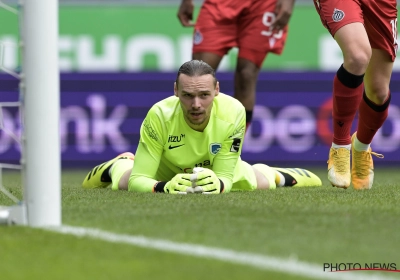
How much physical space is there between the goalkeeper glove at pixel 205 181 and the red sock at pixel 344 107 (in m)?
0.82

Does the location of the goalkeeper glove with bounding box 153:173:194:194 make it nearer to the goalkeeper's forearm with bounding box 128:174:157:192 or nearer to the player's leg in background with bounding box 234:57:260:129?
the goalkeeper's forearm with bounding box 128:174:157:192

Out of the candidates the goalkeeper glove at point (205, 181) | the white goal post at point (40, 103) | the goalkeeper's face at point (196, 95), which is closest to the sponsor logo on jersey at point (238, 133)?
the goalkeeper's face at point (196, 95)

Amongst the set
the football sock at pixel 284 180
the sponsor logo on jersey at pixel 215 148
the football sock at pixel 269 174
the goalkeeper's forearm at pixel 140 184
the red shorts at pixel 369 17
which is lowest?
the football sock at pixel 284 180

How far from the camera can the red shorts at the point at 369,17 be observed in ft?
17.7

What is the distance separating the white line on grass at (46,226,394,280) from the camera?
8.89 feet

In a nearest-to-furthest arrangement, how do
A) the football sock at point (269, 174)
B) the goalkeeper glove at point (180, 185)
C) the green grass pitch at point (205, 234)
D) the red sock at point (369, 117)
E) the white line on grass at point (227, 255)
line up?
the white line on grass at point (227, 255)
the green grass pitch at point (205, 234)
the goalkeeper glove at point (180, 185)
the red sock at point (369, 117)
the football sock at point (269, 174)

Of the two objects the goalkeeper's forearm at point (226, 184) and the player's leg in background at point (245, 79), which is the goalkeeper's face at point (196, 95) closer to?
the goalkeeper's forearm at point (226, 184)

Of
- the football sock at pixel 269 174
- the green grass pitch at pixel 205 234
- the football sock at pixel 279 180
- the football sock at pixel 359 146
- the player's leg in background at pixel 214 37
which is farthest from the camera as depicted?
the player's leg in background at pixel 214 37

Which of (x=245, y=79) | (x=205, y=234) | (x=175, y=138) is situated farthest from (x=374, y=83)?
(x=205, y=234)

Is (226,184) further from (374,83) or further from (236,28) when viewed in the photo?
(236,28)

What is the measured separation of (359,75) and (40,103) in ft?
7.28

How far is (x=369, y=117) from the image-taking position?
19.7 feet

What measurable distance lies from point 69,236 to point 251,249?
2.41 feet

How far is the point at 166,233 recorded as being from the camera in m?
3.61
